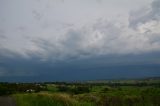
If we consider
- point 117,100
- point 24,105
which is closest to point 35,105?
point 24,105

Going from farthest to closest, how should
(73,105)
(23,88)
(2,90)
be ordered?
(23,88) → (2,90) → (73,105)

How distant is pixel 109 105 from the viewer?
32062 millimetres

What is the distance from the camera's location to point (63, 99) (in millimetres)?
31750

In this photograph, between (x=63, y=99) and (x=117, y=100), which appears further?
(x=117, y=100)

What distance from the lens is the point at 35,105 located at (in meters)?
33.6

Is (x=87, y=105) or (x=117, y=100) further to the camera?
(x=117, y=100)

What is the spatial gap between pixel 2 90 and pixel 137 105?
56048 mm

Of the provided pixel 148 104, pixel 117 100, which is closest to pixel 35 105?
pixel 117 100

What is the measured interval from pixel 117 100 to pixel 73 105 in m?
6.88

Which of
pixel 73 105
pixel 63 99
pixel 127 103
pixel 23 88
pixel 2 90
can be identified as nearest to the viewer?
pixel 73 105

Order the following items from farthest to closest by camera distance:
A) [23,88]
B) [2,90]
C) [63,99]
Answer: [23,88], [2,90], [63,99]

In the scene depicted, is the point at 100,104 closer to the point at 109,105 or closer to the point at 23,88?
the point at 109,105

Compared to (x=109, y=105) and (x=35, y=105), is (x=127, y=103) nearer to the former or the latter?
(x=109, y=105)

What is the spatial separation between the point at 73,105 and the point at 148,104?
281 inches
